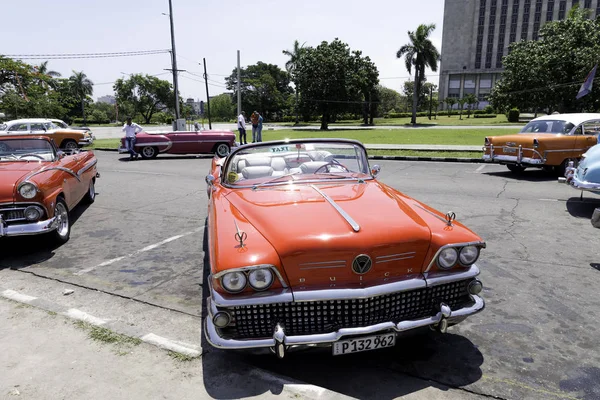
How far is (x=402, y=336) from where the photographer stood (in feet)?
9.15

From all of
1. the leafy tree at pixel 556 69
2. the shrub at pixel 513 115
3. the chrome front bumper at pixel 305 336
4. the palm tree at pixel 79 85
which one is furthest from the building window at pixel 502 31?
the chrome front bumper at pixel 305 336

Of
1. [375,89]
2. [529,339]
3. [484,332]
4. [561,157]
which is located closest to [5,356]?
[484,332]

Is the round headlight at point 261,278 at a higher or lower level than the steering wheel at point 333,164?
lower

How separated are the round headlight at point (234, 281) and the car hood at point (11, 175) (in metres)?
4.05

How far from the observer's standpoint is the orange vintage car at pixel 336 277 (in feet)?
8.60

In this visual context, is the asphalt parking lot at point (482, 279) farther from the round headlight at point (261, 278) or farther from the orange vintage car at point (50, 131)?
the orange vintage car at point (50, 131)

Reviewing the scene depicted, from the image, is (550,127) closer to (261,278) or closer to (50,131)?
(261,278)

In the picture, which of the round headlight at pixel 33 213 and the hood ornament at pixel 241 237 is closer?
the hood ornament at pixel 241 237

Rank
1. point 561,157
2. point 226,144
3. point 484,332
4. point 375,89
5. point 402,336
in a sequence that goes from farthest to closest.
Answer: point 375,89 < point 226,144 < point 561,157 < point 484,332 < point 402,336

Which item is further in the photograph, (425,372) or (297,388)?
(425,372)

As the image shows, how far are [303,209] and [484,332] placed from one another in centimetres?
188

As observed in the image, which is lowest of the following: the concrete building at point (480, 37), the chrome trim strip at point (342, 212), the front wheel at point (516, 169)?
the front wheel at point (516, 169)

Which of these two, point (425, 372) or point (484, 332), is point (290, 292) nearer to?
point (425, 372)

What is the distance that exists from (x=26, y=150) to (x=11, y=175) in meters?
1.41
